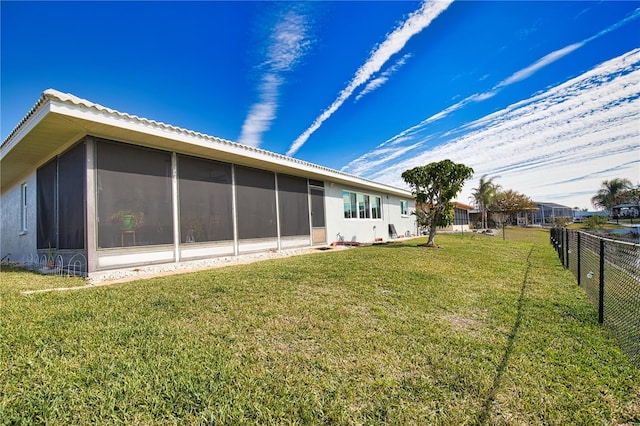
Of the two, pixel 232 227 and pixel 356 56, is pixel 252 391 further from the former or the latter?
pixel 356 56

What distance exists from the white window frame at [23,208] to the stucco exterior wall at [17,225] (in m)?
0.10

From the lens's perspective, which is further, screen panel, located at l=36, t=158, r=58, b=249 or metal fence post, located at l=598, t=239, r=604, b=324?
screen panel, located at l=36, t=158, r=58, b=249

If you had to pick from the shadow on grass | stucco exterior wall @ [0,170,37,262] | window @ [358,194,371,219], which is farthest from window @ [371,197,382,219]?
stucco exterior wall @ [0,170,37,262]

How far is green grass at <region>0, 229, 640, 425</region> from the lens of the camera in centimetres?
174

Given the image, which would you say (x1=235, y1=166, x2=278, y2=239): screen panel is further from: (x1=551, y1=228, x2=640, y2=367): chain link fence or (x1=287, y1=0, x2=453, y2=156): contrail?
(x1=551, y1=228, x2=640, y2=367): chain link fence

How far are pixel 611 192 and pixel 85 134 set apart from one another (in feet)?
210

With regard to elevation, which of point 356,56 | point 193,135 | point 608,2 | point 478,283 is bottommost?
point 478,283

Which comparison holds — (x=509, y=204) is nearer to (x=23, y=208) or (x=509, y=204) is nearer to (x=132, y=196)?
(x=132, y=196)

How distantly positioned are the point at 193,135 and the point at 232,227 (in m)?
2.77

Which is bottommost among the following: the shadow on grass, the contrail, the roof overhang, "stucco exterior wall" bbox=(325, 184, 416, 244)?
the shadow on grass

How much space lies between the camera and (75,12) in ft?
23.0

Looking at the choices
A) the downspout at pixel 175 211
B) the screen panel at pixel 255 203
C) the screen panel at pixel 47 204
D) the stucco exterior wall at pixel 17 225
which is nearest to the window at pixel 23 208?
the stucco exterior wall at pixel 17 225

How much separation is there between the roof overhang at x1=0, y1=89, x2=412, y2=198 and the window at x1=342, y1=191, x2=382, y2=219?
16.8 feet

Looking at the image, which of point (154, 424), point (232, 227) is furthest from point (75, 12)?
point (154, 424)
